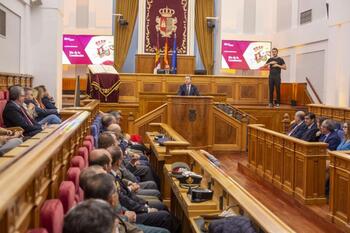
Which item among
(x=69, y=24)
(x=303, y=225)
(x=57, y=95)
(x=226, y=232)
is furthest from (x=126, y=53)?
(x=226, y=232)

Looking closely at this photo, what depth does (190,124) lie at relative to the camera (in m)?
10.6

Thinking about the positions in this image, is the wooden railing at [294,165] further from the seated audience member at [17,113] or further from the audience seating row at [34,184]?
the audience seating row at [34,184]

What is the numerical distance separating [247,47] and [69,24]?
18.8ft

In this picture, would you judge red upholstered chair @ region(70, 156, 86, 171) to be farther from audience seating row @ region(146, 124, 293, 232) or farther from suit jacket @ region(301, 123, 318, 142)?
suit jacket @ region(301, 123, 318, 142)

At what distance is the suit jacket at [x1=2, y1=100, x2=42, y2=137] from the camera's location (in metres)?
5.88

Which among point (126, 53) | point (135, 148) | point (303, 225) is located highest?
point (126, 53)

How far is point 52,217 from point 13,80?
23.0 feet

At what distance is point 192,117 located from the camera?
10656mm

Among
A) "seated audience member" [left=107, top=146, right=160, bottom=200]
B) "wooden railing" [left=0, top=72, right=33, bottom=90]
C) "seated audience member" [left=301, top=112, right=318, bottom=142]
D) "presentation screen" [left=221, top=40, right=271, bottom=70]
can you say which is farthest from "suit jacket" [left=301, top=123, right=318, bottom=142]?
"presentation screen" [left=221, top=40, right=271, bottom=70]

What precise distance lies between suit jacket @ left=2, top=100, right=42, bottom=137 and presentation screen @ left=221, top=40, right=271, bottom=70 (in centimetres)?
1102

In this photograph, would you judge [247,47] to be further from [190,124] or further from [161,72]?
[190,124]

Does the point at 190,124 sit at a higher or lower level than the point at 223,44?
lower

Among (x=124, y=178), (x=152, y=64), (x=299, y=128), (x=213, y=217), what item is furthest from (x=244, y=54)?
(x=213, y=217)

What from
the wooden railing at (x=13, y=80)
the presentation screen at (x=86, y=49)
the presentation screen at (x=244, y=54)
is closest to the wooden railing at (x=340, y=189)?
the wooden railing at (x=13, y=80)
